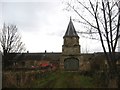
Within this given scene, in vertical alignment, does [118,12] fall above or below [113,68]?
above

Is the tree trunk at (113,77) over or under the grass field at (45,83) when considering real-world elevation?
over

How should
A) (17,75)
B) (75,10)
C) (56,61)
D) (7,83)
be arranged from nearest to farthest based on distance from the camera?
(75,10), (7,83), (17,75), (56,61)

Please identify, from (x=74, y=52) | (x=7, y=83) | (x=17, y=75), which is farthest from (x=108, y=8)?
(x=74, y=52)

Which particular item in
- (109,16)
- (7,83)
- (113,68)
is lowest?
(7,83)

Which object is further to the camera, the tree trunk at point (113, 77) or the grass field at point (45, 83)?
the grass field at point (45, 83)

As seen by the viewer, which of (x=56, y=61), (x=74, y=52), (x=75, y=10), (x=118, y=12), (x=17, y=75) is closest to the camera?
(x=118, y=12)

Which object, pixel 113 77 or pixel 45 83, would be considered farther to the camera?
pixel 45 83

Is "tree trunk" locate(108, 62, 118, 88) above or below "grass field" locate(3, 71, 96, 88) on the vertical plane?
above

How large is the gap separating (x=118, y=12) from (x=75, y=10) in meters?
3.30

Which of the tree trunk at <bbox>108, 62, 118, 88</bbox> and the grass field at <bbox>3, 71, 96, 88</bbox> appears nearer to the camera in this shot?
the tree trunk at <bbox>108, 62, 118, 88</bbox>

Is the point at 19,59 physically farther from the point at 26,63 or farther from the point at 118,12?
the point at 118,12

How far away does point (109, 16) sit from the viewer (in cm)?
1727

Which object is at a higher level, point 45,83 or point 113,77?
point 113,77

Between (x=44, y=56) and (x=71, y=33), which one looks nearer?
(x=71, y=33)
